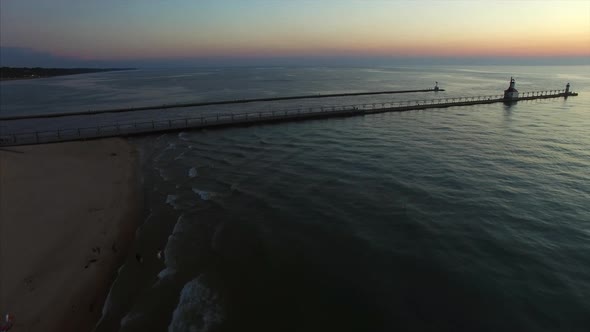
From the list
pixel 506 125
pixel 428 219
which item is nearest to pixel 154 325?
pixel 428 219

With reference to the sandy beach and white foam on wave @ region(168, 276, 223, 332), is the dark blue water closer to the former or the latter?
white foam on wave @ region(168, 276, 223, 332)

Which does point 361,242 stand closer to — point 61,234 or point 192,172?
point 61,234

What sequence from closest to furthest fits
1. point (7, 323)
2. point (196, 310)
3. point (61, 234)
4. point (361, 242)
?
point (7, 323)
point (196, 310)
point (361, 242)
point (61, 234)

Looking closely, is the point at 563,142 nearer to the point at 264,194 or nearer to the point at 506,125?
the point at 506,125

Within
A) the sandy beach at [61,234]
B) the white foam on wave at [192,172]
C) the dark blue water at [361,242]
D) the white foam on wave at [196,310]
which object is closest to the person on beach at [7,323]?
the sandy beach at [61,234]

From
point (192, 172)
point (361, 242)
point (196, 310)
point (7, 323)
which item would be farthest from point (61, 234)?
point (361, 242)

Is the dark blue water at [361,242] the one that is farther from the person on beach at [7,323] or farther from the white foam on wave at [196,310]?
the person on beach at [7,323]
